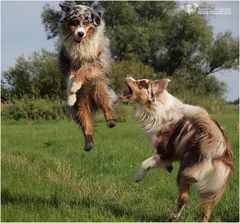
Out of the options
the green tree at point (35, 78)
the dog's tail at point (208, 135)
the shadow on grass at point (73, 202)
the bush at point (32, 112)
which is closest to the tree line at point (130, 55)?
the green tree at point (35, 78)

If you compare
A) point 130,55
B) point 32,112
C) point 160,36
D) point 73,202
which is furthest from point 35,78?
point 32,112

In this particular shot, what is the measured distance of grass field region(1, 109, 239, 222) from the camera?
Answer: 7645 millimetres

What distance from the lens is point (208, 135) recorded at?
6414 mm

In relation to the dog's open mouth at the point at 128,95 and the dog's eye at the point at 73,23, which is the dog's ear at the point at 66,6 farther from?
the dog's open mouth at the point at 128,95

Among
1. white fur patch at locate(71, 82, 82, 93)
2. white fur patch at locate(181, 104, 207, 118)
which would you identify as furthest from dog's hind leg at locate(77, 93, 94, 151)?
white fur patch at locate(181, 104, 207, 118)

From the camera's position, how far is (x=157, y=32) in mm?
19312

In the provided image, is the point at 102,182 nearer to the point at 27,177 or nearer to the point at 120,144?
the point at 27,177

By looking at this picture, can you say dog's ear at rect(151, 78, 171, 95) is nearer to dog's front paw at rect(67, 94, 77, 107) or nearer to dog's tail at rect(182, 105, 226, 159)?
dog's tail at rect(182, 105, 226, 159)

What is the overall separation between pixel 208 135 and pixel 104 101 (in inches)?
55.4

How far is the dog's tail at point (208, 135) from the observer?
21.0ft

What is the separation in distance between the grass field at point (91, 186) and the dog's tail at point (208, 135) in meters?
0.93

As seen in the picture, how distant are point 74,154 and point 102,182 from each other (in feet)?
12.9

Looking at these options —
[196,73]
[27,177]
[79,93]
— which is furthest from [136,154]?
[196,73]

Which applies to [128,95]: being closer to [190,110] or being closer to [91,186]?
[190,110]
